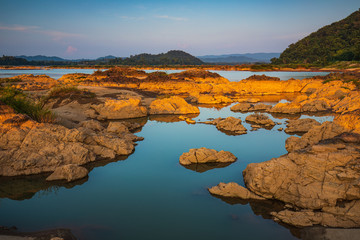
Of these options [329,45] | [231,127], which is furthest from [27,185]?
[329,45]

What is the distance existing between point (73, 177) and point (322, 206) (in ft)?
24.2

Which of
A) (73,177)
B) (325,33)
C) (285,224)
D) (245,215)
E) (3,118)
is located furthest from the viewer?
(325,33)

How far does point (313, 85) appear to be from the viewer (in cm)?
3412

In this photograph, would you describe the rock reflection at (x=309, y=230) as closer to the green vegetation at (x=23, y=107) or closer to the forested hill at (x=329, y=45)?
the green vegetation at (x=23, y=107)

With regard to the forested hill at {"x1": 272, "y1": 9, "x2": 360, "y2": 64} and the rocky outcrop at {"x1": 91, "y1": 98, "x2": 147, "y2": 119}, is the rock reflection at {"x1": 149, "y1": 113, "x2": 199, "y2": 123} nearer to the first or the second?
the rocky outcrop at {"x1": 91, "y1": 98, "x2": 147, "y2": 119}

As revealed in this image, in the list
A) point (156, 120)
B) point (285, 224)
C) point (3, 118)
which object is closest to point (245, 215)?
point (285, 224)

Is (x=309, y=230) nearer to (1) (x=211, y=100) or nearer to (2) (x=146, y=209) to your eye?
(2) (x=146, y=209)

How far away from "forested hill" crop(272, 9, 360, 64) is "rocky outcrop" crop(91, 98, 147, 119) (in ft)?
231

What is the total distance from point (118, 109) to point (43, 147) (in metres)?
9.21

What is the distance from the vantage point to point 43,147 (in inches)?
366

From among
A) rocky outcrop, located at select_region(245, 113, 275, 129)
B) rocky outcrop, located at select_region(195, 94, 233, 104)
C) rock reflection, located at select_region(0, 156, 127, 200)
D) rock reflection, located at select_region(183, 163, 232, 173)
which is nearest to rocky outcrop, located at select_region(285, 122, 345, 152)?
rock reflection, located at select_region(183, 163, 232, 173)

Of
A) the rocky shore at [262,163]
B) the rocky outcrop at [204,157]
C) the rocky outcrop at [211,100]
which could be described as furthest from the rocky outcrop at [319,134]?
the rocky outcrop at [211,100]

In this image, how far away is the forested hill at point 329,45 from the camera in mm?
77438

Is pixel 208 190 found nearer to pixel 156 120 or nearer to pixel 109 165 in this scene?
pixel 109 165
